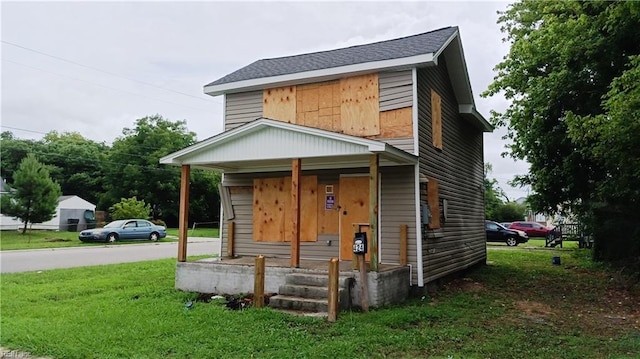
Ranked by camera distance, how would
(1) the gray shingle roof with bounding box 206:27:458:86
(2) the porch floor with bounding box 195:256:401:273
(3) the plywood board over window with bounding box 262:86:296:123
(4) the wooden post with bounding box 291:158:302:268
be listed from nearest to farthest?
(4) the wooden post with bounding box 291:158:302:268, (2) the porch floor with bounding box 195:256:401:273, (1) the gray shingle roof with bounding box 206:27:458:86, (3) the plywood board over window with bounding box 262:86:296:123

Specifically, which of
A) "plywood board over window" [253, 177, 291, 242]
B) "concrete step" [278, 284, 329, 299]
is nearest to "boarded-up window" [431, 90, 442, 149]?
"plywood board over window" [253, 177, 291, 242]

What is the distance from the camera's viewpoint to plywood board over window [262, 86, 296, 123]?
10.0m

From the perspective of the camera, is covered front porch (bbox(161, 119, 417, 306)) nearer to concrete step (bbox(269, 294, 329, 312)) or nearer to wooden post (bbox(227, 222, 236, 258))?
wooden post (bbox(227, 222, 236, 258))

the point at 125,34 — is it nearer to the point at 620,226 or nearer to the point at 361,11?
the point at 361,11

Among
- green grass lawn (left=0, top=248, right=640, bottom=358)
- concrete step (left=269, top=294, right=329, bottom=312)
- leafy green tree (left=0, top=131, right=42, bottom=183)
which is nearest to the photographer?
green grass lawn (left=0, top=248, right=640, bottom=358)

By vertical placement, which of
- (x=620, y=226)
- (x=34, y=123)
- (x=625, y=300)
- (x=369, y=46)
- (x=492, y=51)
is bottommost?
(x=625, y=300)

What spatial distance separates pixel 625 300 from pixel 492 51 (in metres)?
9.70

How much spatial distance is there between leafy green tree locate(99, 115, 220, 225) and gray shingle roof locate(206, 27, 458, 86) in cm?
3080

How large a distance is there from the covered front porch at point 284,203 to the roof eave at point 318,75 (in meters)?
1.87

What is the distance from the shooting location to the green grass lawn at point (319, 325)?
5.11m

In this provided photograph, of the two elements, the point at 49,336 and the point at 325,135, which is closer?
the point at 49,336

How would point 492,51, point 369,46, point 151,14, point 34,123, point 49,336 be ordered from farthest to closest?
1. point 34,123
2. point 492,51
3. point 151,14
4. point 369,46
5. point 49,336

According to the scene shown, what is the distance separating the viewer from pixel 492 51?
51.5ft

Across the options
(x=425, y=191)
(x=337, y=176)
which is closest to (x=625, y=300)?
(x=425, y=191)
